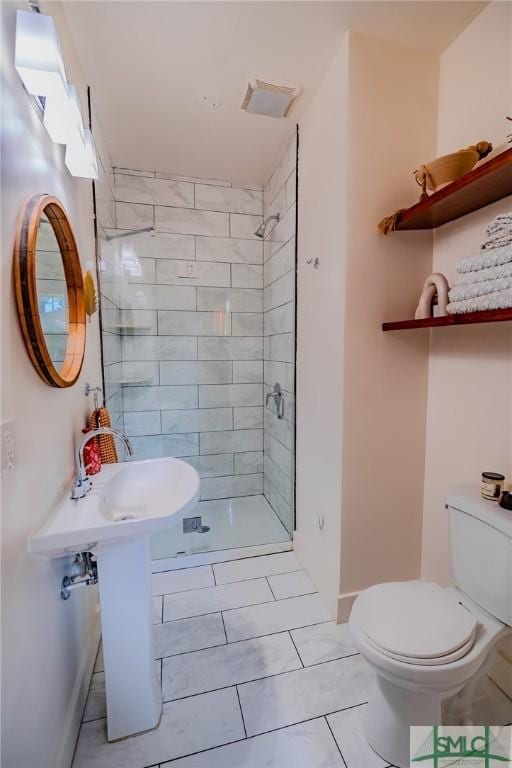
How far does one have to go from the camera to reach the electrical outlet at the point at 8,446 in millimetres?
769

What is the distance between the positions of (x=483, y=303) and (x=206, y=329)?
2.00 meters

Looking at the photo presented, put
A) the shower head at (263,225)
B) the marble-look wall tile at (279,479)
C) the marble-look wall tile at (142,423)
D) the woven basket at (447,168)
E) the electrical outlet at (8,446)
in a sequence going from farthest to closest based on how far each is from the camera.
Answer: the marble-look wall tile at (142,423)
the shower head at (263,225)
the marble-look wall tile at (279,479)
the woven basket at (447,168)
the electrical outlet at (8,446)

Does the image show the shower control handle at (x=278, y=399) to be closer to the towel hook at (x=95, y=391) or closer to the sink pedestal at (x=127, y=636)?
the towel hook at (x=95, y=391)

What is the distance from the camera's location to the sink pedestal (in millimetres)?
1109

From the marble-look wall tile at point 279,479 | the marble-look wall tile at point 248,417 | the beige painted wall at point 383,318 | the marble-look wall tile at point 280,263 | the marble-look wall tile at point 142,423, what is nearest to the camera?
the beige painted wall at point 383,318

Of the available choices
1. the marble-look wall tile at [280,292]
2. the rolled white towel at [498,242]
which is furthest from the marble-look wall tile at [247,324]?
the rolled white towel at [498,242]

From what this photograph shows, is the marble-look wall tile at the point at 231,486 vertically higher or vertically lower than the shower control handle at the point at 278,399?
lower

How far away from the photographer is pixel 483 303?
110 cm

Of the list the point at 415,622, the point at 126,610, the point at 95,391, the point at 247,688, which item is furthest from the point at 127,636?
the point at 95,391

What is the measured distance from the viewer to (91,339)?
164cm

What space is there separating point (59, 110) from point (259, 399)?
2.19 metres

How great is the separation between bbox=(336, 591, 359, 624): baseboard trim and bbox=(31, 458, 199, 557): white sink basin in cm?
98

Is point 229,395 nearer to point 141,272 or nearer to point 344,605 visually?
point 141,272

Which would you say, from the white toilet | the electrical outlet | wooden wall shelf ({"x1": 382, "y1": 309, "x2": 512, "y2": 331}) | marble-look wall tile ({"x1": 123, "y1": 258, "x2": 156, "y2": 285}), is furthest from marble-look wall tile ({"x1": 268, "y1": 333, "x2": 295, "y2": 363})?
the electrical outlet
